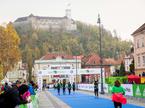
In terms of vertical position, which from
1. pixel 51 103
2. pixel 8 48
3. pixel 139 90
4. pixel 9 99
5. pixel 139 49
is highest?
pixel 139 49

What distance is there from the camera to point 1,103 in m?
8.16

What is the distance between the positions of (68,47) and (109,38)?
69.9 feet

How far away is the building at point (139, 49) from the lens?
72.2 metres

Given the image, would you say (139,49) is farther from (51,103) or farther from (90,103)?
(90,103)

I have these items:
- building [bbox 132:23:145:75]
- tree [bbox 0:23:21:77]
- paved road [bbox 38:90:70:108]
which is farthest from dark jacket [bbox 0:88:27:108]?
building [bbox 132:23:145:75]

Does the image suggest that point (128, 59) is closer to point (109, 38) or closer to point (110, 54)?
point (110, 54)

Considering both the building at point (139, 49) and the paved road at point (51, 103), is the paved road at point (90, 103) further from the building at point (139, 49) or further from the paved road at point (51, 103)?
the building at point (139, 49)

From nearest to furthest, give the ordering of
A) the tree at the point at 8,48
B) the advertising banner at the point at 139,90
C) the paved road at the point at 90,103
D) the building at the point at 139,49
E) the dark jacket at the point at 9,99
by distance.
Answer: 1. the dark jacket at the point at 9,99
2. the paved road at the point at 90,103
3. the advertising banner at the point at 139,90
4. the tree at the point at 8,48
5. the building at the point at 139,49

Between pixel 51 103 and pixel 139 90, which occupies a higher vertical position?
pixel 139 90

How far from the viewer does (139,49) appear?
244ft

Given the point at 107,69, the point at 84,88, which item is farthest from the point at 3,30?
the point at 107,69

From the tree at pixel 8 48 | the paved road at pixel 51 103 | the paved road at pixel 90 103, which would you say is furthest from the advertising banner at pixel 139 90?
the tree at pixel 8 48

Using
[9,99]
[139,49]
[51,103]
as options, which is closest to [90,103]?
[51,103]

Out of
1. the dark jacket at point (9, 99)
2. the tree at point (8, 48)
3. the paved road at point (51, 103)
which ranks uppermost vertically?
the tree at point (8, 48)
